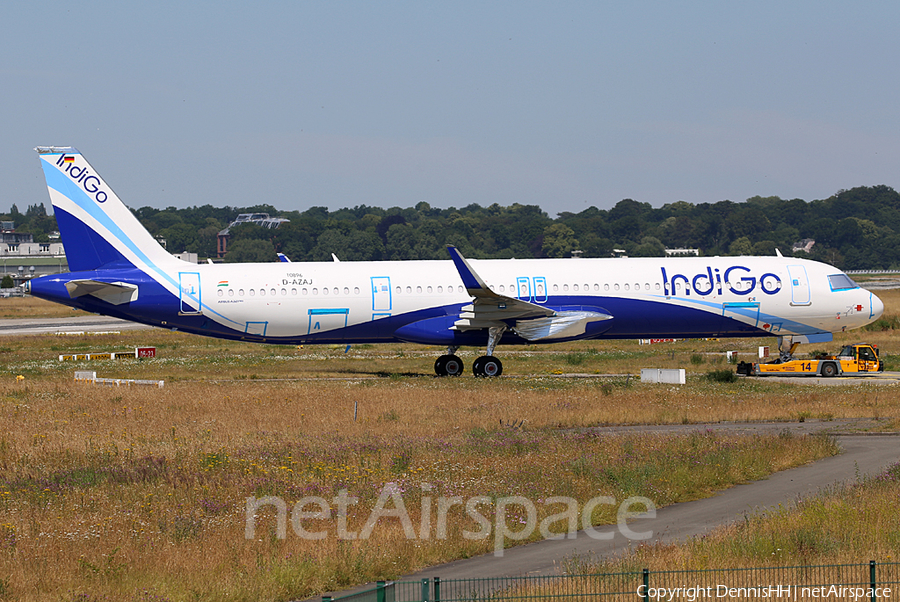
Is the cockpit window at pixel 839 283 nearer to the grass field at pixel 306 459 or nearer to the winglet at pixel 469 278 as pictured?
the grass field at pixel 306 459

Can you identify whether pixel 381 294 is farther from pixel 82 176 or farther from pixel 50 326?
pixel 50 326

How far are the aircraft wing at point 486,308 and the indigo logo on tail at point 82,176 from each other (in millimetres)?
15491

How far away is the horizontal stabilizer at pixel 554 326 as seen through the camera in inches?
1608

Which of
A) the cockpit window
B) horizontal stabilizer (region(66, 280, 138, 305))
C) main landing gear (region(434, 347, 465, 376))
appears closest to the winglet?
main landing gear (region(434, 347, 465, 376))

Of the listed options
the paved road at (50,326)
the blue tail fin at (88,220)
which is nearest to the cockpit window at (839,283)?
the blue tail fin at (88,220)

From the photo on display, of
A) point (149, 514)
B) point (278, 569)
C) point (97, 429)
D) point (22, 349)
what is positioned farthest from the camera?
point (22, 349)

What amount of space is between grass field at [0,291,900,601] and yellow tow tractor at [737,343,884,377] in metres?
A: 3.76

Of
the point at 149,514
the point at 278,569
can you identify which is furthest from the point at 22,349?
the point at 278,569

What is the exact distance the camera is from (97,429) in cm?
2744

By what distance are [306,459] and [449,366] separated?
2061cm

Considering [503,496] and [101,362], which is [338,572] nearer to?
[503,496]

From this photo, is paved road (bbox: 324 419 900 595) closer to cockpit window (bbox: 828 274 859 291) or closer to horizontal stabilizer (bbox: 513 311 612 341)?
horizontal stabilizer (bbox: 513 311 612 341)

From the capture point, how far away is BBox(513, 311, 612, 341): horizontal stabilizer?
40.8 meters

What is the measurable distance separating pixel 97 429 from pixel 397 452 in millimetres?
9520
